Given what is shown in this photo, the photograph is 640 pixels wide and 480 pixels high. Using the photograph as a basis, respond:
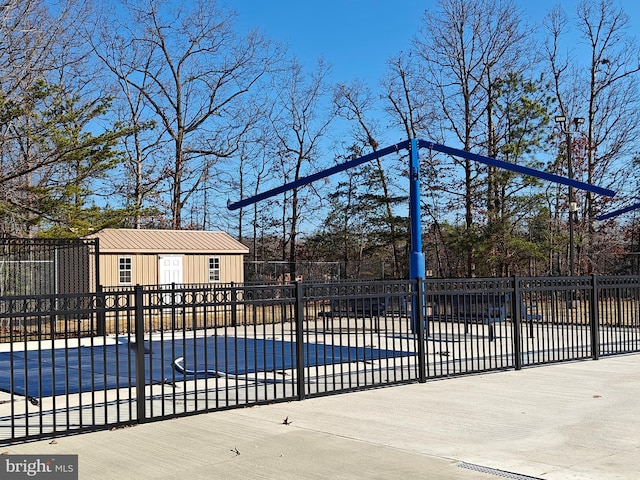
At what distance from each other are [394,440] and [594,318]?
760 cm

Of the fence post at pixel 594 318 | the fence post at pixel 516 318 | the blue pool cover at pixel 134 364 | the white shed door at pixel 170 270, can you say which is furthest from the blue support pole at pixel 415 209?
the white shed door at pixel 170 270

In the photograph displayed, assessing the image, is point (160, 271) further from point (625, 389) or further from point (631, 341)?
point (625, 389)

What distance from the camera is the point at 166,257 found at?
31609 mm

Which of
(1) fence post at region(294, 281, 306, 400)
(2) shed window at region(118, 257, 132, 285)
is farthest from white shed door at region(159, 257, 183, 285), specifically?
(1) fence post at region(294, 281, 306, 400)

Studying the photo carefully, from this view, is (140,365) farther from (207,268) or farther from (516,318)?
(207,268)

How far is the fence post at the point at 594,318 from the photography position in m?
13.6

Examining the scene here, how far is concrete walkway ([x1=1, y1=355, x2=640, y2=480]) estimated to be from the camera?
6234mm

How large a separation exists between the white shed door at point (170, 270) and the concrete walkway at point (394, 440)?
22.2m

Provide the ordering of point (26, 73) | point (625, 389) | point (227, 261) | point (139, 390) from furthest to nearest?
point (227, 261) → point (26, 73) → point (625, 389) → point (139, 390)

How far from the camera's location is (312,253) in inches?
1875

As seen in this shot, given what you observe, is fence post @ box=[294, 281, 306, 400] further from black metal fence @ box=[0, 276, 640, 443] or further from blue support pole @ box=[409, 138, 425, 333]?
blue support pole @ box=[409, 138, 425, 333]

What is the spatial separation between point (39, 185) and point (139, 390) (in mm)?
19689

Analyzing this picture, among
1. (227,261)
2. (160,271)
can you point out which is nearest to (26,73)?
(160,271)

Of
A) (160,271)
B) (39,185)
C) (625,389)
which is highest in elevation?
(39,185)
